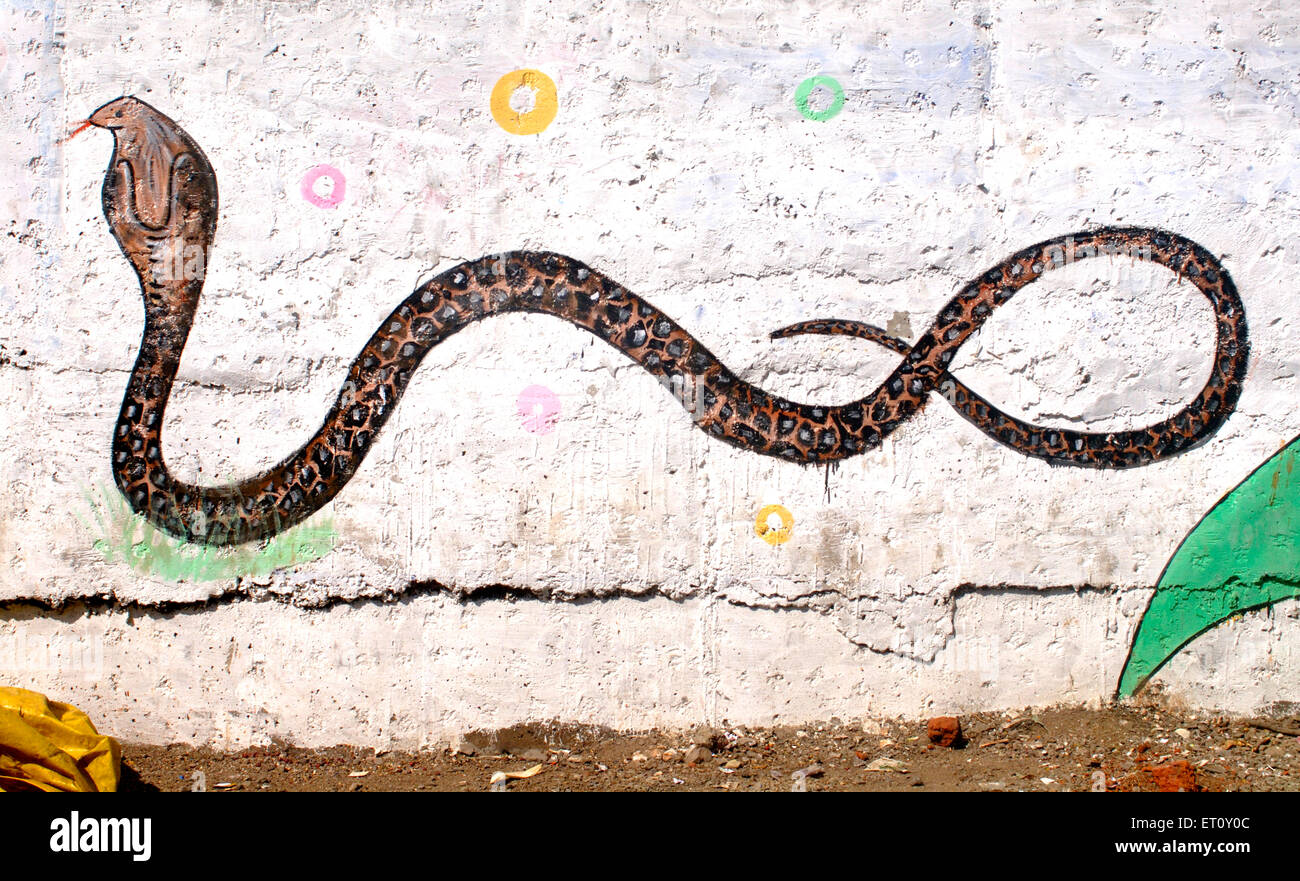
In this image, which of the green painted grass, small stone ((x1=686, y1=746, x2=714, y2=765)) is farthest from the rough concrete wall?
small stone ((x1=686, y1=746, x2=714, y2=765))

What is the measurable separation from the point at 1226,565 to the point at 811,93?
2146 millimetres

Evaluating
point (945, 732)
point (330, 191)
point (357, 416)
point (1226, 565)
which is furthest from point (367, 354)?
point (1226, 565)

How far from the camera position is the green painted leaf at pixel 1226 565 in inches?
120

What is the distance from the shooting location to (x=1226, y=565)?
121 inches

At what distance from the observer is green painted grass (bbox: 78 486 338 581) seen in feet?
9.66

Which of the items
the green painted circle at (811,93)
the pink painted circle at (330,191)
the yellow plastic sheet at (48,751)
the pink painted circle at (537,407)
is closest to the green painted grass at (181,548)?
the yellow plastic sheet at (48,751)

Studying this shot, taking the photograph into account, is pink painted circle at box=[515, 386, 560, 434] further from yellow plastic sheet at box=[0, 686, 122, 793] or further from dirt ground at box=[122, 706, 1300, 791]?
yellow plastic sheet at box=[0, 686, 122, 793]

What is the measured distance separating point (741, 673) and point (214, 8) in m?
2.82

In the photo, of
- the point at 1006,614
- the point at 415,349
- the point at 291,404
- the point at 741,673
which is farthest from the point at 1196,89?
the point at 291,404

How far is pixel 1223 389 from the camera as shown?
3.04m

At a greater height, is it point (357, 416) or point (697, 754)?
point (357, 416)

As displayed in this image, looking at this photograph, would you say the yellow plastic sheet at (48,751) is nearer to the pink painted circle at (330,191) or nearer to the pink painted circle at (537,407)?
the pink painted circle at (537,407)

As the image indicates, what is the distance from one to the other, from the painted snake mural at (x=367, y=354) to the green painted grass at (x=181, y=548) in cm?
4

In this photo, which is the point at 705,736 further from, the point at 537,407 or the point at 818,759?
the point at 537,407
